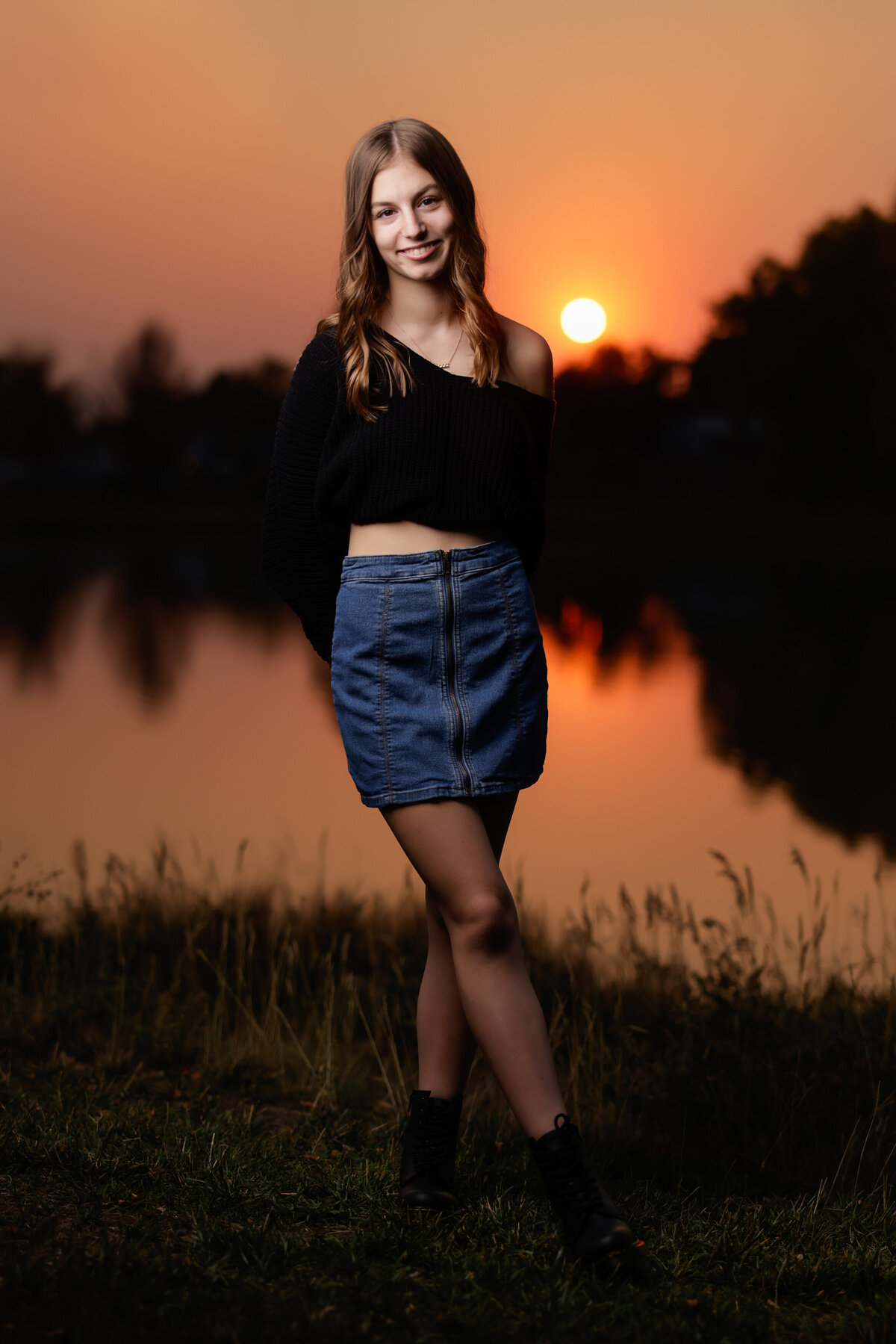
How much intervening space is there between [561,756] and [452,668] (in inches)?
396

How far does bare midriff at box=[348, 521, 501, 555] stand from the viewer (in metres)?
2.59

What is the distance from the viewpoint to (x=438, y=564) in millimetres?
2555

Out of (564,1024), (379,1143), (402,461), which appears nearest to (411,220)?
(402,461)

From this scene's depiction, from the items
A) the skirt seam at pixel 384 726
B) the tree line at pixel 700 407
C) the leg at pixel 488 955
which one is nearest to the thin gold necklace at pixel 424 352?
the skirt seam at pixel 384 726

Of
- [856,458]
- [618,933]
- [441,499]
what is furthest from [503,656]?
[856,458]

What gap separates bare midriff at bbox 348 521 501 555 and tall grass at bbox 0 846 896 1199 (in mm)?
1708

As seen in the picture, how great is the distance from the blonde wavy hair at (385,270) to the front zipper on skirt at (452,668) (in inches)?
13.9

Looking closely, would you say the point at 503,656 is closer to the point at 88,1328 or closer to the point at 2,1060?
the point at 88,1328

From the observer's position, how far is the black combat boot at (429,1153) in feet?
8.70

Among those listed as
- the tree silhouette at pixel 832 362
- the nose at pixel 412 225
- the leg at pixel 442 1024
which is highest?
the tree silhouette at pixel 832 362

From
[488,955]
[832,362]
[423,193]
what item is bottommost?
[488,955]

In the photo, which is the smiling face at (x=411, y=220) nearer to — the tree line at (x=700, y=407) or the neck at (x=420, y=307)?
the neck at (x=420, y=307)

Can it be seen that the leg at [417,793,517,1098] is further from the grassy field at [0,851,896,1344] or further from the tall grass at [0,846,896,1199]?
the tall grass at [0,846,896,1199]

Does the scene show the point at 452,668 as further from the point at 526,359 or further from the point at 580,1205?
the point at 580,1205
